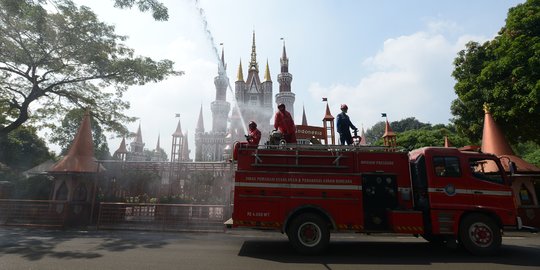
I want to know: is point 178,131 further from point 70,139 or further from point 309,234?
point 309,234

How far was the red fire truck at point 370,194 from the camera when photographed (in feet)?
24.0

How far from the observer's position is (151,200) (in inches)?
642

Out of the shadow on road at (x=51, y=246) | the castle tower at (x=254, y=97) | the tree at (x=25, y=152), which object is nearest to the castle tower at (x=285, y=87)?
the castle tower at (x=254, y=97)

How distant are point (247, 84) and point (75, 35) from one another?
6762 cm

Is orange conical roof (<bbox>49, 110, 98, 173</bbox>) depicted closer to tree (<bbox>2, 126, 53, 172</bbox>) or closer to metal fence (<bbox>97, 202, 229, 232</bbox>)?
metal fence (<bbox>97, 202, 229, 232</bbox>)

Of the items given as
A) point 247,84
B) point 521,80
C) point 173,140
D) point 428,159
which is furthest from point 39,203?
point 247,84

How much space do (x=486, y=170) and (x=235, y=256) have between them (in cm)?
688

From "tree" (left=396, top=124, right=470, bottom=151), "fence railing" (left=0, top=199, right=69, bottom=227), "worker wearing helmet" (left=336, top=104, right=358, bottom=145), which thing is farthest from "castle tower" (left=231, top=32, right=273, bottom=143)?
"worker wearing helmet" (left=336, top=104, right=358, bottom=145)

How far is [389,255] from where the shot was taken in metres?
7.31

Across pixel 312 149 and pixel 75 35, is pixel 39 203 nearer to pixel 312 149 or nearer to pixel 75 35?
pixel 75 35

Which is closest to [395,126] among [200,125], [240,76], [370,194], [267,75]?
[267,75]

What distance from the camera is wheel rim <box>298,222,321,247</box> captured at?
716 centimetres

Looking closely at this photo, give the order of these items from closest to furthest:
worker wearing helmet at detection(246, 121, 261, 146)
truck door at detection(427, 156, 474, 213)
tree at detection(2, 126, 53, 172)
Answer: truck door at detection(427, 156, 474, 213) → worker wearing helmet at detection(246, 121, 261, 146) → tree at detection(2, 126, 53, 172)

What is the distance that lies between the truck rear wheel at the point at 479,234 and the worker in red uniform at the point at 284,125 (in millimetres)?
4928
